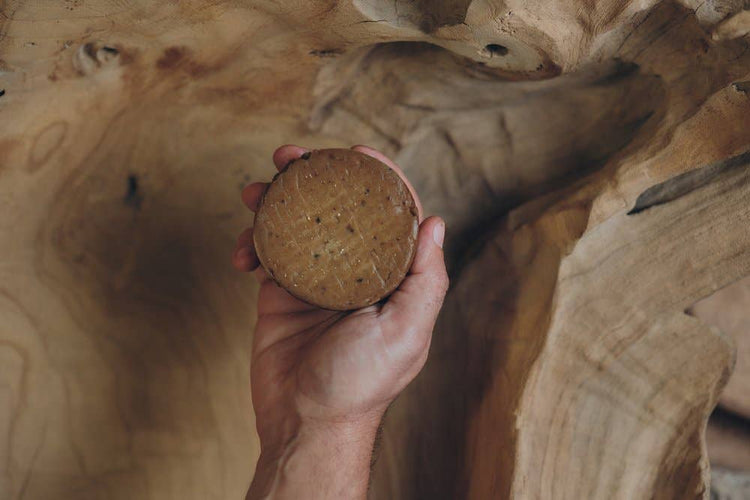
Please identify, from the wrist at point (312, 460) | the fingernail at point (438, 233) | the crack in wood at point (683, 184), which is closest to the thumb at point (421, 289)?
the fingernail at point (438, 233)

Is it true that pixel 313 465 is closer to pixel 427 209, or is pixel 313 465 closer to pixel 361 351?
pixel 361 351

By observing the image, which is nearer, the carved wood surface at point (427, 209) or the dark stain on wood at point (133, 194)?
the carved wood surface at point (427, 209)

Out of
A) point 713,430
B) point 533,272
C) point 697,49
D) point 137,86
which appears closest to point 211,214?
point 137,86

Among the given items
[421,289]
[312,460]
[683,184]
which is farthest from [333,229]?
[683,184]

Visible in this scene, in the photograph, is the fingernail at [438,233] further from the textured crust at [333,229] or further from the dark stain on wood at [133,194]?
the dark stain on wood at [133,194]

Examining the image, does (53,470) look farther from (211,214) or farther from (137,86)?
(137,86)
